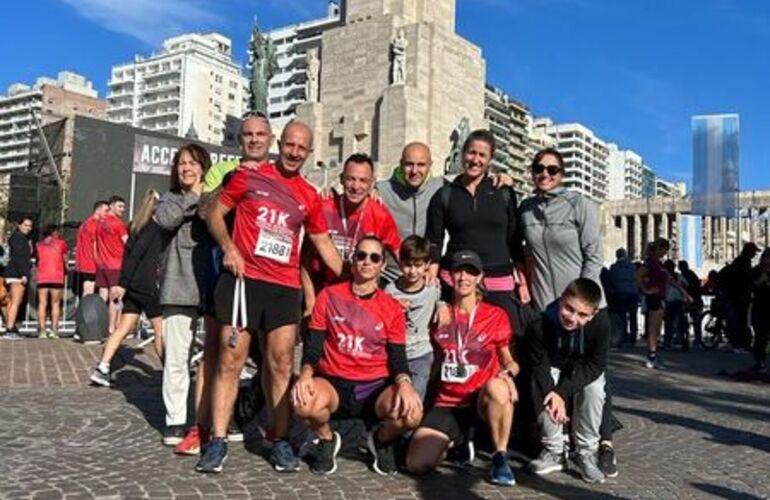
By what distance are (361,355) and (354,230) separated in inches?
35.7

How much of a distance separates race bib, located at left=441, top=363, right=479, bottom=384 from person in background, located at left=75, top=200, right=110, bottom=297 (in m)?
7.75

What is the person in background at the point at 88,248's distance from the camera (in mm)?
11195

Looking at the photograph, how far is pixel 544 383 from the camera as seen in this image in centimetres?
470

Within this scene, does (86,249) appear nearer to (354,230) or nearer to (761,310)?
(354,230)

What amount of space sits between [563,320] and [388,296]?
3.50 feet

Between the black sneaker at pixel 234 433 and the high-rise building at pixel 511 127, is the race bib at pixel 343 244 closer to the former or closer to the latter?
the black sneaker at pixel 234 433

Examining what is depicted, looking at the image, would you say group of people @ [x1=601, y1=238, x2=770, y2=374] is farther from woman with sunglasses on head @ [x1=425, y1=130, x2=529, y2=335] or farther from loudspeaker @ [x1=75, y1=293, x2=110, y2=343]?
loudspeaker @ [x1=75, y1=293, x2=110, y2=343]

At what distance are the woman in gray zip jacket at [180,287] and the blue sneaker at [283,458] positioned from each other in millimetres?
887

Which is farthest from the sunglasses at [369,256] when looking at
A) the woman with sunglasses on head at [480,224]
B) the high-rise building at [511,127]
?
the high-rise building at [511,127]

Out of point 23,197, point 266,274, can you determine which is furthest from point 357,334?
point 23,197

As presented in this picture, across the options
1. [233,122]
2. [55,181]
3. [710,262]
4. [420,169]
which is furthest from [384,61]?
[710,262]

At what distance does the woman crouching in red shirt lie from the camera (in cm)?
466

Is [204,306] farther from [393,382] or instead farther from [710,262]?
[710,262]

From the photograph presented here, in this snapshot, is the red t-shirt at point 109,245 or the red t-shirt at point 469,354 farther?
the red t-shirt at point 109,245
